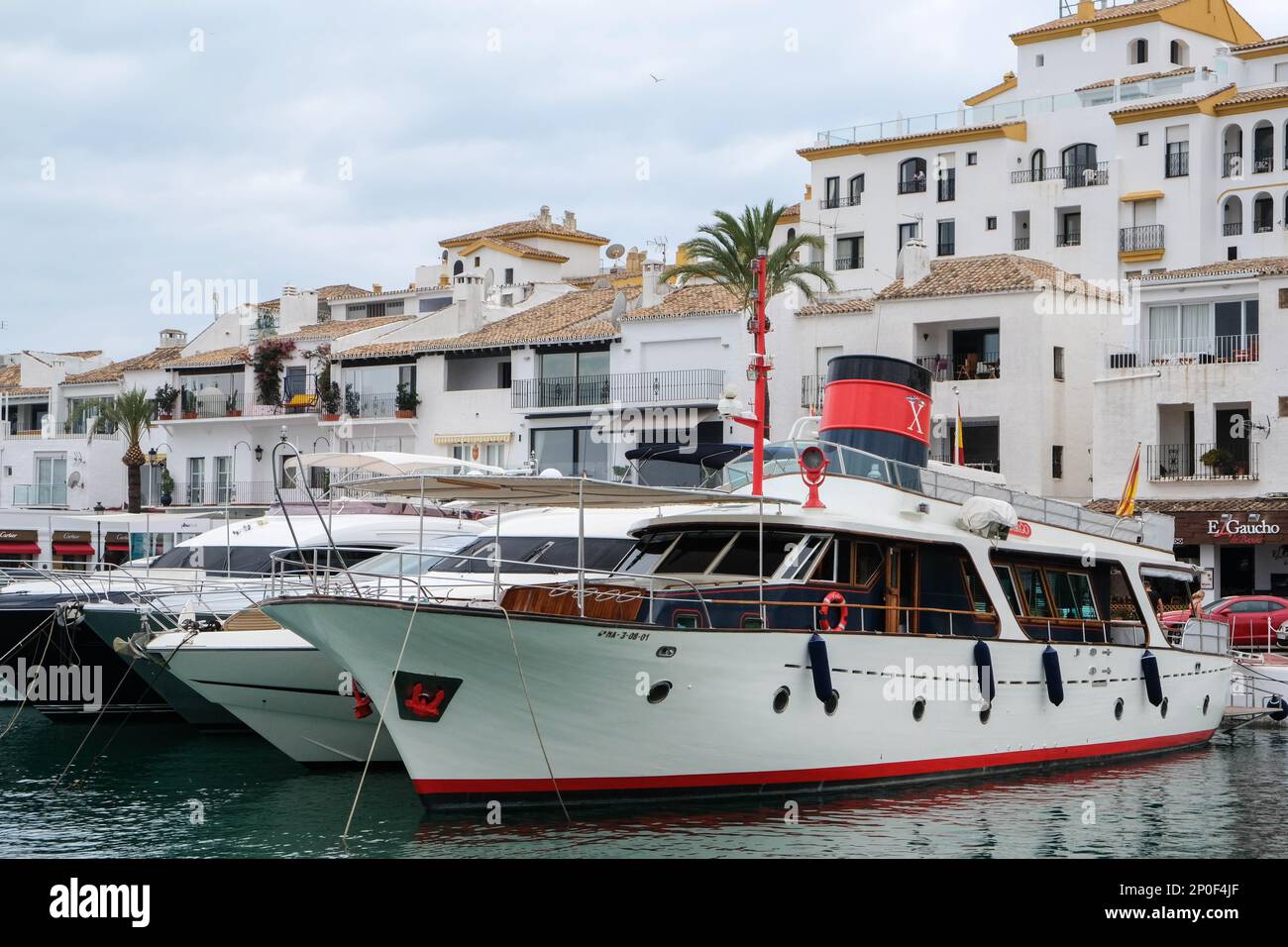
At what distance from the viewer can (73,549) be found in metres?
51.0

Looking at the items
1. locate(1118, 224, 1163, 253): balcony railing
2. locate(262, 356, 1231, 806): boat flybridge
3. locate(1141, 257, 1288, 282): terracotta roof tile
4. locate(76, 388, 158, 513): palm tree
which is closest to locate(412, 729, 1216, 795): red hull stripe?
locate(262, 356, 1231, 806): boat flybridge

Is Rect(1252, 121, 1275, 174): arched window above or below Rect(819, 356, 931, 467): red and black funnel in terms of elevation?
above

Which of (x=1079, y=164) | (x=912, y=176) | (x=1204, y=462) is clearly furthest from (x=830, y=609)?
(x=912, y=176)

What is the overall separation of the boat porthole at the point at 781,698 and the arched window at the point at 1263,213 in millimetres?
38857

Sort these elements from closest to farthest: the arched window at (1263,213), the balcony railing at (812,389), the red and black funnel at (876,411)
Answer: the red and black funnel at (876,411)
the balcony railing at (812,389)
the arched window at (1263,213)

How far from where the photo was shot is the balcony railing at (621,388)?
159 ft

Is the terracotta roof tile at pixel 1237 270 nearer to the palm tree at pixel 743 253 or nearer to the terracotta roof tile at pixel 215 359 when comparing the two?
the palm tree at pixel 743 253

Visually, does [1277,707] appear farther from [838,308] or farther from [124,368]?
[124,368]

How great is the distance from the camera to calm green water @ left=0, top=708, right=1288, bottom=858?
674 inches

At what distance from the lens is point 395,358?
54750 millimetres

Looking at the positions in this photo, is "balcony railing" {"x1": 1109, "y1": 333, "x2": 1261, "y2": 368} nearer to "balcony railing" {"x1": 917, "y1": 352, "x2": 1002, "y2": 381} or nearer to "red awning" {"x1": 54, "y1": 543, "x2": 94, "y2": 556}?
"balcony railing" {"x1": 917, "y1": 352, "x2": 1002, "y2": 381}

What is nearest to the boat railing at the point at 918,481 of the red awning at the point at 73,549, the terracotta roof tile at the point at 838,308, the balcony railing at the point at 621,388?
the terracotta roof tile at the point at 838,308

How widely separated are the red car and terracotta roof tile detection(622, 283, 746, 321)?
57.6 ft
